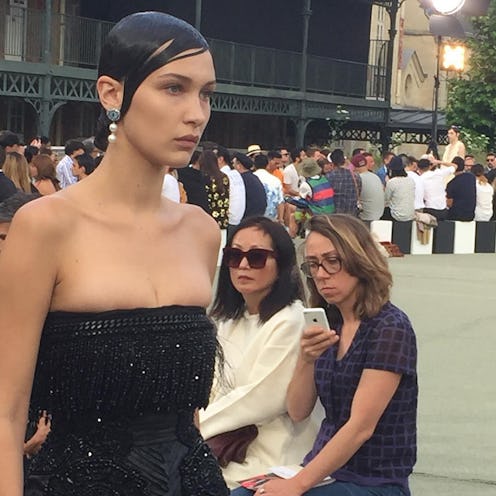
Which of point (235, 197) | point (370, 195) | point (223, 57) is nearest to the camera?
point (235, 197)

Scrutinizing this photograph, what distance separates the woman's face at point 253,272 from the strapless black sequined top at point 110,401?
2.45 metres

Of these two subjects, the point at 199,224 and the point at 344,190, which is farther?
the point at 344,190

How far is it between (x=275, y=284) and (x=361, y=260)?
501 mm

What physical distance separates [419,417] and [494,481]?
4.59 feet

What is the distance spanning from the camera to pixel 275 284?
188 inches

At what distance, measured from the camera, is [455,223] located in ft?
66.8

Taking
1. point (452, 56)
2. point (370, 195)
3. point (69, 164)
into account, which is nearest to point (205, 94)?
point (69, 164)

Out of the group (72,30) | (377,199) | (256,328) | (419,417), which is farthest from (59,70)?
(256,328)

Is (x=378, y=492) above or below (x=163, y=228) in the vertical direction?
below

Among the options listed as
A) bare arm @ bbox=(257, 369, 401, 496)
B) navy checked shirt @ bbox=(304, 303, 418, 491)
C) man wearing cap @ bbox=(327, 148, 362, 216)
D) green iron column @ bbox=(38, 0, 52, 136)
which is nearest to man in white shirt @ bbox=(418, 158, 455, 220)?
man wearing cap @ bbox=(327, 148, 362, 216)

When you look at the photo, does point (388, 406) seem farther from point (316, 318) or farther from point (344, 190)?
point (344, 190)

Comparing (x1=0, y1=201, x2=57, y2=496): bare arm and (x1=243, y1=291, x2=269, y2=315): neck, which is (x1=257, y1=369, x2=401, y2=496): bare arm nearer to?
(x1=243, y1=291, x2=269, y2=315): neck

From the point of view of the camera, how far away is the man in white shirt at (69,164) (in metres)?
15.2

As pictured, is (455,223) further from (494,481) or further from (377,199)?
(494,481)
